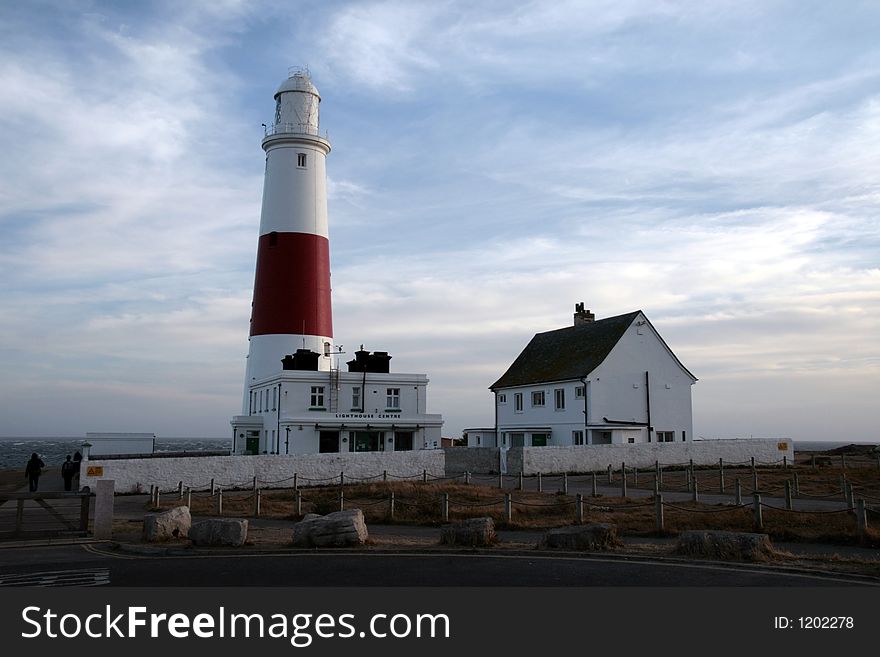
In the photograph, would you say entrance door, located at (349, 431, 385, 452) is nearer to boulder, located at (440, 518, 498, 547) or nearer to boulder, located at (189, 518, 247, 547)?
boulder, located at (189, 518, 247, 547)

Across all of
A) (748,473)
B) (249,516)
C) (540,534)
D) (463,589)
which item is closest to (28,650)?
(463,589)

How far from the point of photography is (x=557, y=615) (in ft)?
31.1

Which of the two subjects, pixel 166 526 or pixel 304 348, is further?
pixel 304 348

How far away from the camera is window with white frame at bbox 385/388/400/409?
1762 inches

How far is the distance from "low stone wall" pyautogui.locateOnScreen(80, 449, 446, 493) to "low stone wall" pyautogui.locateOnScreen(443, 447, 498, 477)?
147 inches

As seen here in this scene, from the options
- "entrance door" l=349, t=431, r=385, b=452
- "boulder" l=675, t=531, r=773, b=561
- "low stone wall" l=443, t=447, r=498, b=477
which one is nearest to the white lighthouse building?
"entrance door" l=349, t=431, r=385, b=452

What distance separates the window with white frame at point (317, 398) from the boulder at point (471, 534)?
1081 inches

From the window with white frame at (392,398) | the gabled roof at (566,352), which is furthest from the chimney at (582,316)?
the window with white frame at (392,398)

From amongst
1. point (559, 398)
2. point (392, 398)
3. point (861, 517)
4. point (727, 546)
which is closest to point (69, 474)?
point (392, 398)

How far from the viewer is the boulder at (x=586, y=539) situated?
14750mm

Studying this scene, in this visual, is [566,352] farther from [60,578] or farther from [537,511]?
[60,578]

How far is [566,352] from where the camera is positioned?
48.9 m

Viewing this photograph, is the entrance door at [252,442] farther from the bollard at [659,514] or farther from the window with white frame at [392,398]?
the bollard at [659,514]

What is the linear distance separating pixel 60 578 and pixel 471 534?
728 centimetres
